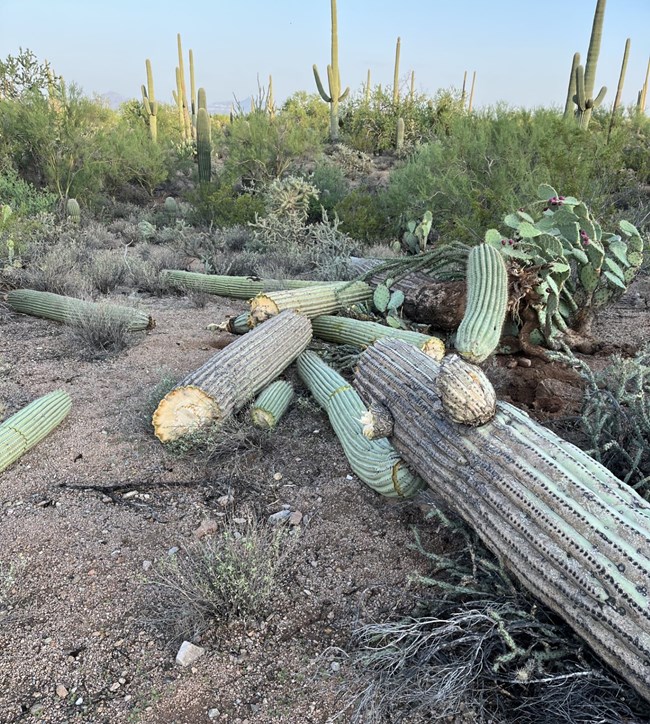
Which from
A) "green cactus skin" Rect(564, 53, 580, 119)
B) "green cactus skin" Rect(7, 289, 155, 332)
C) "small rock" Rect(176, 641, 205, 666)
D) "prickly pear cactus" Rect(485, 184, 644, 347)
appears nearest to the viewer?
"small rock" Rect(176, 641, 205, 666)

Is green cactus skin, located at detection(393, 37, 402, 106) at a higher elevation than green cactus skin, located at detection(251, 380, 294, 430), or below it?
higher

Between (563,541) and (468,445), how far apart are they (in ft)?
2.03

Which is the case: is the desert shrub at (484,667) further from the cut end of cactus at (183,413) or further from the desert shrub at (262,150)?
the desert shrub at (262,150)

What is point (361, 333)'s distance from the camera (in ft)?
16.8

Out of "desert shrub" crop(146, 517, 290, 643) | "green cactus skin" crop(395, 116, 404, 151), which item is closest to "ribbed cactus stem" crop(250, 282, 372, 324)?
"desert shrub" crop(146, 517, 290, 643)

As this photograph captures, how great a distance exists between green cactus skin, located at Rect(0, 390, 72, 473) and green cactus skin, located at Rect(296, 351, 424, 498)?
182 centimetres

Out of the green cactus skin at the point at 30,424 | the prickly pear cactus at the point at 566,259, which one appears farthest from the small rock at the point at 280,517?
the prickly pear cactus at the point at 566,259

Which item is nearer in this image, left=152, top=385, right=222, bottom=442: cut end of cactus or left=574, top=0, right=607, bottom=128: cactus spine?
left=152, top=385, right=222, bottom=442: cut end of cactus

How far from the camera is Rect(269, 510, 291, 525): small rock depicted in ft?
10.4

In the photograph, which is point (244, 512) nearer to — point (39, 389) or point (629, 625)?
point (629, 625)

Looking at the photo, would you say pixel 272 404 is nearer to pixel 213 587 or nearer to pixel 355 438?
pixel 355 438

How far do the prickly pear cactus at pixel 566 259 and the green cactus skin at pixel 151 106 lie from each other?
13.3 m

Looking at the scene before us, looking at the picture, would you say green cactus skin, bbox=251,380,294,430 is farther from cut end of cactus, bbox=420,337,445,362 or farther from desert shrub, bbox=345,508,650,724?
desert shrub, bbox=345,508,650,724

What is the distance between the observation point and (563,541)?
215 centimetres
